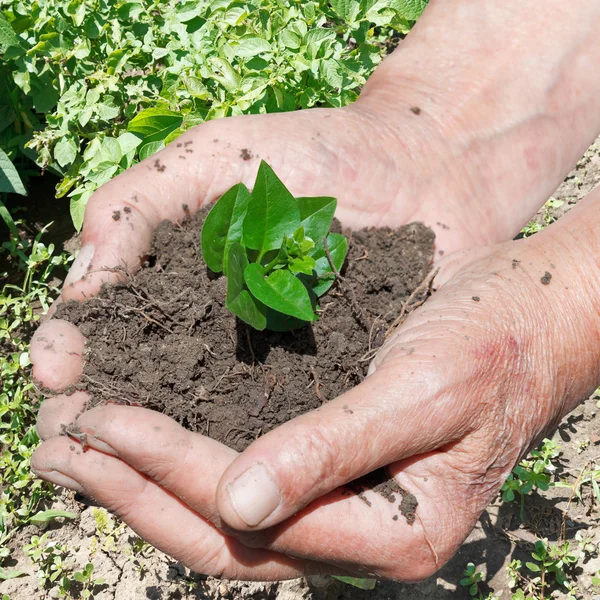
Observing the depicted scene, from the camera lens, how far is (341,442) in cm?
139

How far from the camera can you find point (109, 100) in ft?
8.47

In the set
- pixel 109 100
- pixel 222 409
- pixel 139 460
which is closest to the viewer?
pixel 139 460

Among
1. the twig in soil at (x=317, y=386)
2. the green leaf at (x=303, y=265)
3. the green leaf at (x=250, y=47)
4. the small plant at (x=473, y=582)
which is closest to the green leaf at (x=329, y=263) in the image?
the green leaf at (x=303, y=265)

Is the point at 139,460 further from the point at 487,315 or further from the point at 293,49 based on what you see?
the point at 293,49

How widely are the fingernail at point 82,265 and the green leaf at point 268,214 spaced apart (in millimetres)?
463

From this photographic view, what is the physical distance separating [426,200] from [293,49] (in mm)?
750

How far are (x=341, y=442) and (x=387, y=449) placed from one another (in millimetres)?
120

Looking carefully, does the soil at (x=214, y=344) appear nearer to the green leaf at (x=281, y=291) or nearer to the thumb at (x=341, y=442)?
the green leaf at (x=281, y=291)

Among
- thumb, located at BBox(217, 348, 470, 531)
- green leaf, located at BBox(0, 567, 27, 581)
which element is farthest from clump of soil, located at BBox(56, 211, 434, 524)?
green leaf, located at BBox(0, 567, 27, 581)

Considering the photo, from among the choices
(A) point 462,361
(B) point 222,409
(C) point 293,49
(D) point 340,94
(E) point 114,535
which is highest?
(C) point 293,49

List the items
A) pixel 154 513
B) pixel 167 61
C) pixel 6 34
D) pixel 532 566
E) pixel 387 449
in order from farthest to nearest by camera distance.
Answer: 1. pixel 167 61
2. pixel 6 34
3. pixel 532 566
4. pixel 154 513
5. pixel 387 449

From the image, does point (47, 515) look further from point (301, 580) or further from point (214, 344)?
point (214, 344)

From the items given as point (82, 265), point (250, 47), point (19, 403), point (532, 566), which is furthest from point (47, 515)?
point (250, 47)

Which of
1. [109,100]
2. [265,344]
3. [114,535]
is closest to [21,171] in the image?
[109,100]
